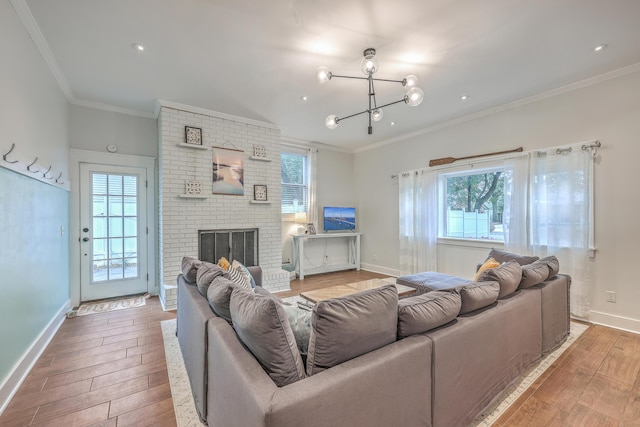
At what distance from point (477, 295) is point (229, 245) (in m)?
3.58

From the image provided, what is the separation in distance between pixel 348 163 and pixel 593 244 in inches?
173

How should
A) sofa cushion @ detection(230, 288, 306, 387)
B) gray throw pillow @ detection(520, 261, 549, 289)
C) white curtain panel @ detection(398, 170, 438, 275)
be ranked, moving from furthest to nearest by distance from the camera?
white curtain panel @ detection(398, 170, 438, 275), gray throw pillow @ detection(520, 261, 549, 289), sofa cushion @ detection(230, 288, 306, 387)

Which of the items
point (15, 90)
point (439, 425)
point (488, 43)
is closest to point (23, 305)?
point (15, 90)

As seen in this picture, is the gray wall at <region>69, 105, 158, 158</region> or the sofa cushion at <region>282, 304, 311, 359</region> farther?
the gray wall at <region>69, 105, 158, 158</region>

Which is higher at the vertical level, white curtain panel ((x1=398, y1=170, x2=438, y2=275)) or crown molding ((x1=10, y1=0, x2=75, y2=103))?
crown molding ((x1=10, y1=0, x2=75, y2=103))

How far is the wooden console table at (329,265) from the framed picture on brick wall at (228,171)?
5.04 ft

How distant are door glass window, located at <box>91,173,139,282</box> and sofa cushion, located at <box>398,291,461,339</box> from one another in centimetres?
417

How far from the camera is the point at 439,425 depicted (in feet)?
4.71

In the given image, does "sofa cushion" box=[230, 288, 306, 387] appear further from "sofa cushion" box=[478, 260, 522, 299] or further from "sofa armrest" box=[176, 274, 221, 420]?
"sofa cushion" box=[478, 260, 522, 299]

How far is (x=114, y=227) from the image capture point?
158 inches

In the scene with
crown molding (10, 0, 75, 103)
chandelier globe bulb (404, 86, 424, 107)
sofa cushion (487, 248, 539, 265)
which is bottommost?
sofa cushion (487, 248, 539, 265)

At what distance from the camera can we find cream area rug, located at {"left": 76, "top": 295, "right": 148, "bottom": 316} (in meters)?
3.54

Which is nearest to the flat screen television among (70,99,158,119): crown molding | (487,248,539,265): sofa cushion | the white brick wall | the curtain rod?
the white brick wall

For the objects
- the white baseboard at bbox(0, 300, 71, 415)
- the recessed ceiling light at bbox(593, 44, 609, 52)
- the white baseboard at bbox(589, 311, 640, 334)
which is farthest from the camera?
the white baseboard at bbox(589, 311, 640, 334)
